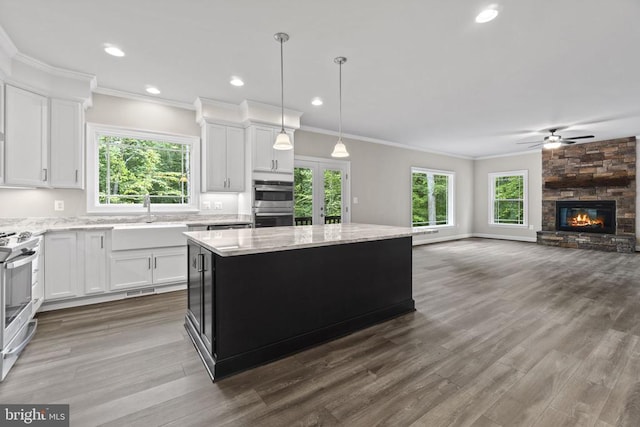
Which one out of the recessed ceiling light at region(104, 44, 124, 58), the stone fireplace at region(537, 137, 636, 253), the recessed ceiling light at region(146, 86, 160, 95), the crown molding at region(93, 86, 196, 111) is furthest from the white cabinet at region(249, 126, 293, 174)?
the stone fireplace at region(537, 137, 636, 253)

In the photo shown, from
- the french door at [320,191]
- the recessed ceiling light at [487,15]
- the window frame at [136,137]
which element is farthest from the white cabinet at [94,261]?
the recessed ceiling light at [487,15]

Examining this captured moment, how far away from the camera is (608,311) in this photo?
316cm

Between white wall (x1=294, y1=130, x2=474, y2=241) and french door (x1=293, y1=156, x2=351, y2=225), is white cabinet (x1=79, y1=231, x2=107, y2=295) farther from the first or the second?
white wall (x1=294, y1=130, x2=474, y2=241)

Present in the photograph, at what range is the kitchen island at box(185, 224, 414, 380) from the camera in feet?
6.67

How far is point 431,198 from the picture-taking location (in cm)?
870

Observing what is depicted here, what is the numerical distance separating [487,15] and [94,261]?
15.3ft

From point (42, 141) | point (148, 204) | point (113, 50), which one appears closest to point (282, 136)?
point (113, 50)

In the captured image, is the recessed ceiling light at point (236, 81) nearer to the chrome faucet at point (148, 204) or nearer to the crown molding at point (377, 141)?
the chrome faucet at point (148, 204)

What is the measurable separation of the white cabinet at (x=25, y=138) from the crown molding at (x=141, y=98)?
0.68 m

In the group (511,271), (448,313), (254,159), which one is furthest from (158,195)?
(511,271)

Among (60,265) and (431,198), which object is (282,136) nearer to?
(60,265)

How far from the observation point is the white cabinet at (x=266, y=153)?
184 inches

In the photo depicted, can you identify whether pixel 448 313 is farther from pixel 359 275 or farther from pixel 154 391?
pixel 154 391

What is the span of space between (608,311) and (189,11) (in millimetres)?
4967
